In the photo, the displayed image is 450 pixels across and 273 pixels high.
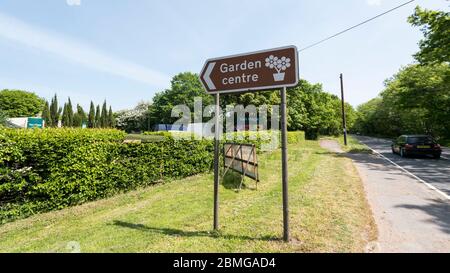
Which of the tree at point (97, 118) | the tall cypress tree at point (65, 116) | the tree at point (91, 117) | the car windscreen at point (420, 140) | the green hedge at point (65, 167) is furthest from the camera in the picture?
the tree at point (97, 118)

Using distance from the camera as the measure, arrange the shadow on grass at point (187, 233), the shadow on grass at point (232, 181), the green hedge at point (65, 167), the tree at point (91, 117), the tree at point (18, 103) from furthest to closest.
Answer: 1. the tree at point (18, 103)
2. the tree at point (91, 117)
3. the shadow on grass at point (232, 181)
4. the green hedge at point (65, 167)
5. the shadow on grass at point (187, 233)

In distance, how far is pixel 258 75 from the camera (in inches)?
152

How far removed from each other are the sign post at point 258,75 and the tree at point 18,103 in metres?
83.9

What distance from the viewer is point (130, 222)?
495 cm

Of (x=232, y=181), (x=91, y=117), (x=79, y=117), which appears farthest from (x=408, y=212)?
(x=91, y=117)

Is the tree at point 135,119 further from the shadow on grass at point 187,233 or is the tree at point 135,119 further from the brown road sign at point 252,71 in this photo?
the brown road sign at point 252,71

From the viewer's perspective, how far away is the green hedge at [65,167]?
5414 millimetres

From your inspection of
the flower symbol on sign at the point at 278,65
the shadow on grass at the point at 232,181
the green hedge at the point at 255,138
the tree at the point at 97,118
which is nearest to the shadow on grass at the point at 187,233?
the flower symbol on sign at the point at 278,65

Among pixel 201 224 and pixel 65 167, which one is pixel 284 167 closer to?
pixel 201 224

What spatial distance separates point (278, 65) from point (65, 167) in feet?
19.1

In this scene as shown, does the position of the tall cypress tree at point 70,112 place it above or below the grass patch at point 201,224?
above

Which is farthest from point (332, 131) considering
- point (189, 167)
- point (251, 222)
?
point (251, 222)
